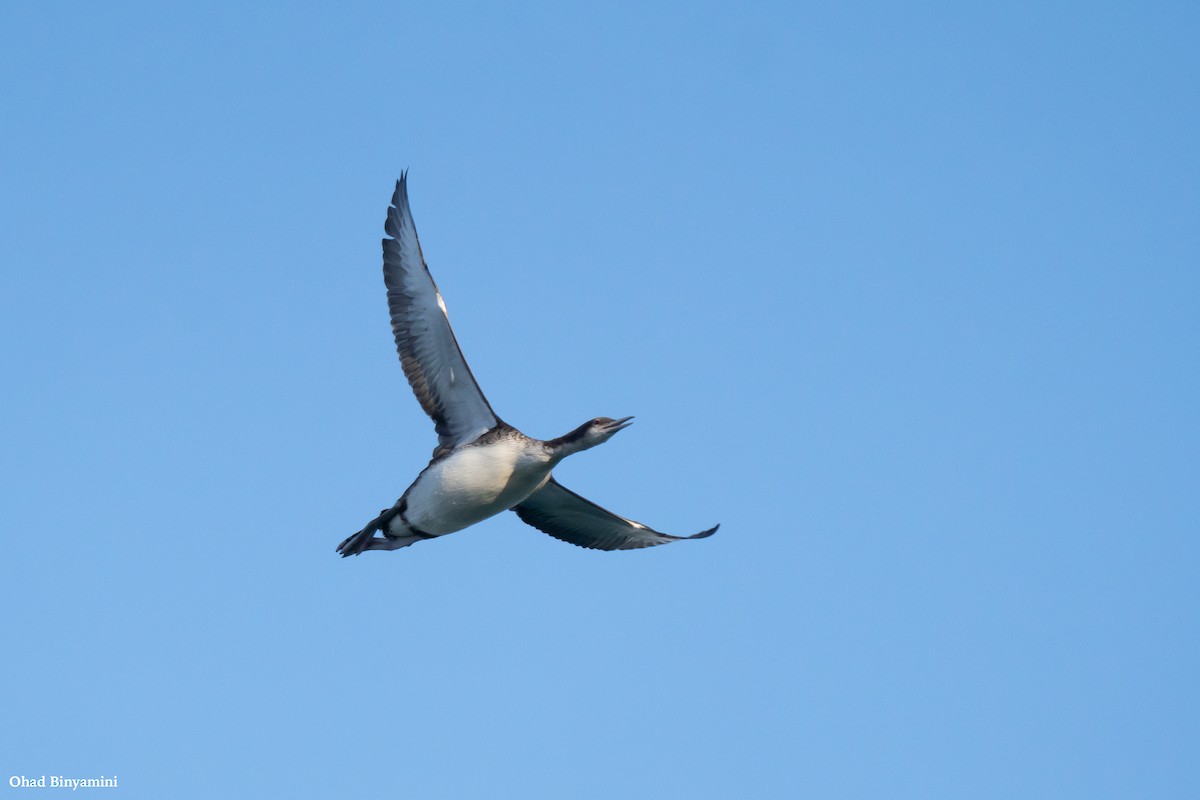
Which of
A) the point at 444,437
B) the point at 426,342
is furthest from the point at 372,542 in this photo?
the point at 426,342

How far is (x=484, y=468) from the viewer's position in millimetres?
20719

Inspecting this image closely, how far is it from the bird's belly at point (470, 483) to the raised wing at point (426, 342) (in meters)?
0.52

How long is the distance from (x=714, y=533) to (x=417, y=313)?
5917 mm

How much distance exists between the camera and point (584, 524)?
78.5 feet

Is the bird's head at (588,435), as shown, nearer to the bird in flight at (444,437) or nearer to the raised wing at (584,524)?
the bird in flight at (444,437)

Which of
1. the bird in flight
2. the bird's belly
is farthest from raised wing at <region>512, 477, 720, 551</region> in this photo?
the bird's belly

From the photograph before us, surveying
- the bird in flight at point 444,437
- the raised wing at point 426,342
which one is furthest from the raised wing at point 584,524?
the raised wing at point 426,342

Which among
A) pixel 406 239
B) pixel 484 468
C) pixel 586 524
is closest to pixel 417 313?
pixel 406 239

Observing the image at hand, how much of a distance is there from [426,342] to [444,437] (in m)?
1.45

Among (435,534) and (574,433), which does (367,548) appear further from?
(574,433)

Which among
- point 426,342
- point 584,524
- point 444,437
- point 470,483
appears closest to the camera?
point 470,483

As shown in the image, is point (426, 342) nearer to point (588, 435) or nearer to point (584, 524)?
point (588, 435)

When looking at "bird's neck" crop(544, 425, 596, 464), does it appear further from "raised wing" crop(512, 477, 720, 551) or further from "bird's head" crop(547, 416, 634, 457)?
"raised wing" crop(512, 477, 720, 551)

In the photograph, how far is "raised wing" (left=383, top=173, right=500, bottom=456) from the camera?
20734 millimetres
